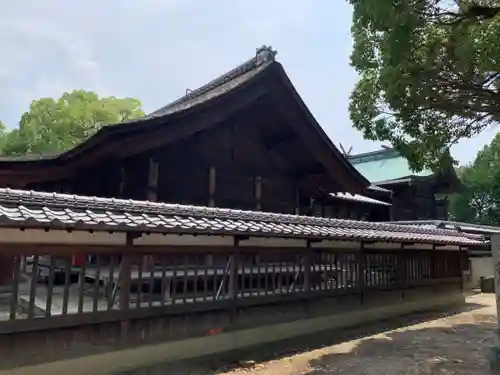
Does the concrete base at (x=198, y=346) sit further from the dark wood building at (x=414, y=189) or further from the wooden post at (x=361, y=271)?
the dark wood building at (x=414, y=189)

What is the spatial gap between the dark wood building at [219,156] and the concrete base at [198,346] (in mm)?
3425

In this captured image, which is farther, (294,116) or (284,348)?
(294,116)

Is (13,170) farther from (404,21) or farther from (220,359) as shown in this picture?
(404,21)

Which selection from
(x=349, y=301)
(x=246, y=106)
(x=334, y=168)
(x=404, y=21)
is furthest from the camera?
(x=334, y=168)

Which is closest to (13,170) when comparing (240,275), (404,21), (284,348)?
(240,275)

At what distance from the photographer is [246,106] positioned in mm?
10570

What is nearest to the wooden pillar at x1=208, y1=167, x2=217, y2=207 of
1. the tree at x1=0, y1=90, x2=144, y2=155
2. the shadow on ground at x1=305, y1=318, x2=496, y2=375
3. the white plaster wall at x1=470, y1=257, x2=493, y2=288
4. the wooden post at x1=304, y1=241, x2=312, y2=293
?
the wooden post at x1=304, y1=241, x2=312, y2=293

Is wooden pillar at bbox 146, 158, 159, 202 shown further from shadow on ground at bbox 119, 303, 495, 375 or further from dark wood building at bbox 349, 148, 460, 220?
dark wood building at bbox 349, 148, 460, 220

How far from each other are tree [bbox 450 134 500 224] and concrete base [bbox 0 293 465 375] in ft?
80.8

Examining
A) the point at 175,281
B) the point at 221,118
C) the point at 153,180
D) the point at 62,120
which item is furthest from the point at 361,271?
the point at 62,120

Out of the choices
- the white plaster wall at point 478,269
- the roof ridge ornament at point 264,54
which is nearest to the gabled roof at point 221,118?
the roof ridge ornament at point 264,54

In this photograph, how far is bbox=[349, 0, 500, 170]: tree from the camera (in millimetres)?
6215

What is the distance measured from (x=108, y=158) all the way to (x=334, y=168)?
6494mm

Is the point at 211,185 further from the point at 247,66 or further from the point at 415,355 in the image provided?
the point at 415,355
